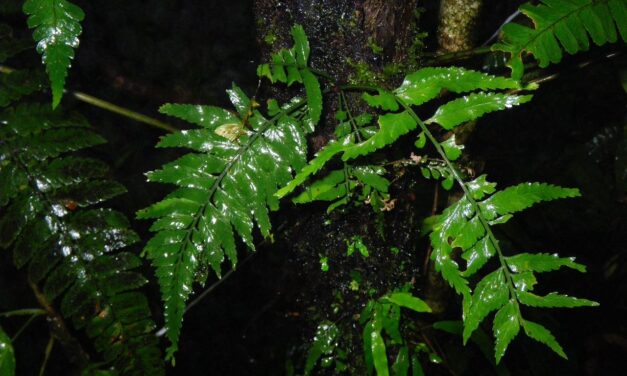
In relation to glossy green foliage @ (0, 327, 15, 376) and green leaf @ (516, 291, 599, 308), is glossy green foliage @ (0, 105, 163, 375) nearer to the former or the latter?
glossy green foliage @ (0, 327, 15, 376)

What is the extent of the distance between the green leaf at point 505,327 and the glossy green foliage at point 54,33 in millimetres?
1239

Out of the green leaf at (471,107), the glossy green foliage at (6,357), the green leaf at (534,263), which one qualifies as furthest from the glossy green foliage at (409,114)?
the glossy green foliage at (6,357)

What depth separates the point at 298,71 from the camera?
1301 mm

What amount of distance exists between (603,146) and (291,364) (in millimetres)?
2431

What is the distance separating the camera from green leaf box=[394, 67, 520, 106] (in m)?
1.25

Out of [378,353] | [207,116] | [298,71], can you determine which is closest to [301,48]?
[298,71]

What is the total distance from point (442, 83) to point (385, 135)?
23 centimetres

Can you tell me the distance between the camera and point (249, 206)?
1.32m

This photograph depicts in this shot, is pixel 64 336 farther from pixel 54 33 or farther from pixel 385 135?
pixel 385 135

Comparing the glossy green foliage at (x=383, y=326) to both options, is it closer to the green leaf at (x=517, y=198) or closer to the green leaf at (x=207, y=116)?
the green leaf at (x=517, y=198)

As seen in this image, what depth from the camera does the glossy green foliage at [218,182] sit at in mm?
1250

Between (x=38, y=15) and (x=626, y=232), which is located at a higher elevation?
(x=38, y=15)

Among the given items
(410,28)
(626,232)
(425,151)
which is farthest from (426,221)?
(626,232)

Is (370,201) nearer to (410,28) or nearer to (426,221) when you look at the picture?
(410,28)
